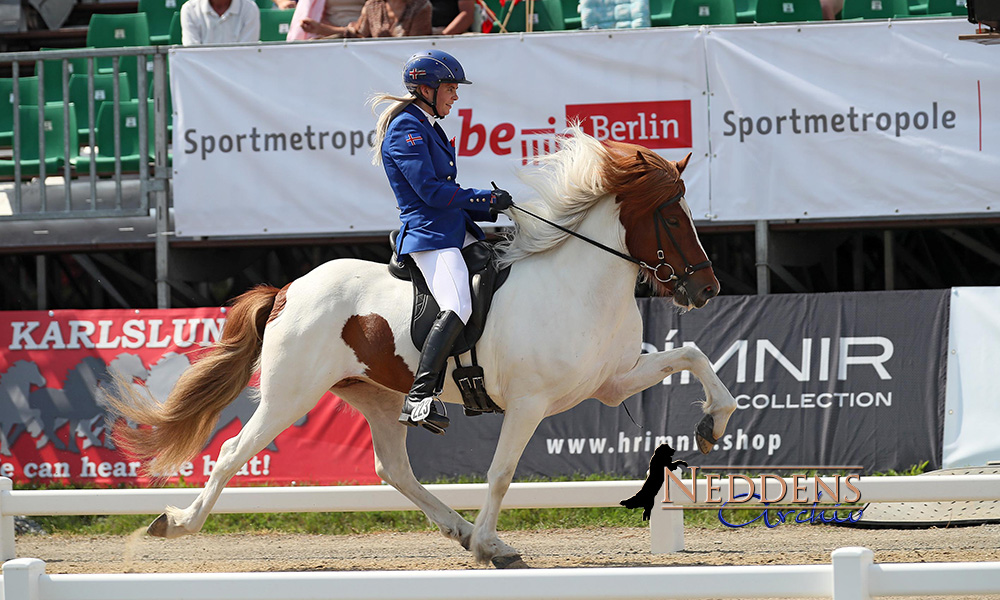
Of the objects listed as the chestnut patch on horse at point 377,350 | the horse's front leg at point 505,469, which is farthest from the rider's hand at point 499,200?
the horse's front leg at point 505,469

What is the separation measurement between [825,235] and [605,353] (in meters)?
5.23

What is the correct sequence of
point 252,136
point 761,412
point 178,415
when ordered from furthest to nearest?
point 252,136 → point 761,412 → point 178,415

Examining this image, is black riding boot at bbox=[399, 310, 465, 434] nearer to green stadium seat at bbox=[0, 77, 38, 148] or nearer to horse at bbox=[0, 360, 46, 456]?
horse at bbox=[0, 360, 46, 456]

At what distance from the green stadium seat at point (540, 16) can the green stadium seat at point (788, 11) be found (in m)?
1.93

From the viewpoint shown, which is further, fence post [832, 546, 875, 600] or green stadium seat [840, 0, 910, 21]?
green stadium seat [840, 0, 910, 21]

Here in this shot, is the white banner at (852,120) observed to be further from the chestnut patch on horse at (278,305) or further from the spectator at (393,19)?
the chestnut patch on horse at (278,305)

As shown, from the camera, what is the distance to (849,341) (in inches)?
329

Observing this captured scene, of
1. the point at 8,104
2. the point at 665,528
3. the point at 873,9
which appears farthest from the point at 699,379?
the point at 8,104

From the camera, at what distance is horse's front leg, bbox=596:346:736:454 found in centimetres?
561

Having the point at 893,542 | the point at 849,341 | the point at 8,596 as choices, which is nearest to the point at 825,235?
the point at 849,341

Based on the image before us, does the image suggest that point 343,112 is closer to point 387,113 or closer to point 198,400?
point 387,113

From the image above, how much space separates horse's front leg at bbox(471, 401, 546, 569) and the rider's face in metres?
1.55

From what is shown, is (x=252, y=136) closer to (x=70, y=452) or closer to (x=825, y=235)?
(x=70, y=452)

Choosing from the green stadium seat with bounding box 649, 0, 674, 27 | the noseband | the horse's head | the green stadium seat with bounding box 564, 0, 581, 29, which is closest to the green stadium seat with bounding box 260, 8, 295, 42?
the green stadium seat with bounding box 564, 0, 581, 29
